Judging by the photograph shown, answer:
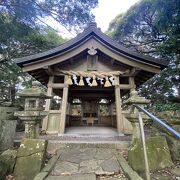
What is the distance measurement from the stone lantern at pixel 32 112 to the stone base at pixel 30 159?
0.35 m

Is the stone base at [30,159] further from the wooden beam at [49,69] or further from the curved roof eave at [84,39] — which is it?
the curved roof eave at [84,39]

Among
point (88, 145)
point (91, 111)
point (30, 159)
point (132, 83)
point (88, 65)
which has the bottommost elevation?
point (30, 159)

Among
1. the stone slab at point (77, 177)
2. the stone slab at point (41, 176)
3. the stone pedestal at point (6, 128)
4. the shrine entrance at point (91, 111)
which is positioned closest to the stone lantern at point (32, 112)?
the stone pedestal at point (6, 128)

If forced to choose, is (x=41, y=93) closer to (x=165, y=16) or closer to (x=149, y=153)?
(x=149, y=153)

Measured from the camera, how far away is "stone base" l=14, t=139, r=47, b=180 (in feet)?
11.0

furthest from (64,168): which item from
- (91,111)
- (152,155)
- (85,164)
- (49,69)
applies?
(91,111)

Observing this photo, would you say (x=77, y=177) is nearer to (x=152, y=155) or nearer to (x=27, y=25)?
(x=152, y=155)

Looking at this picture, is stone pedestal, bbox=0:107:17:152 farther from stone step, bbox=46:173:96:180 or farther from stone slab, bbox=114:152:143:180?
stone slab, bbox=114:152:143:180

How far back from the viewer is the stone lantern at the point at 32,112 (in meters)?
3.99

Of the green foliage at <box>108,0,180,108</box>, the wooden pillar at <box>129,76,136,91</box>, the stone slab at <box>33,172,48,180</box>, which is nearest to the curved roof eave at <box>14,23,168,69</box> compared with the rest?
the wooden pillar at <box>129,76,136,91</box>

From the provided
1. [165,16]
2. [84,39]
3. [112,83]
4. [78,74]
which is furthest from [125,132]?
[165,16]

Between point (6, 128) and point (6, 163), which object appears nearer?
point (6, 163)

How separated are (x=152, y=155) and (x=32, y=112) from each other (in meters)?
3.01

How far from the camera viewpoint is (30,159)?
3.49 m
